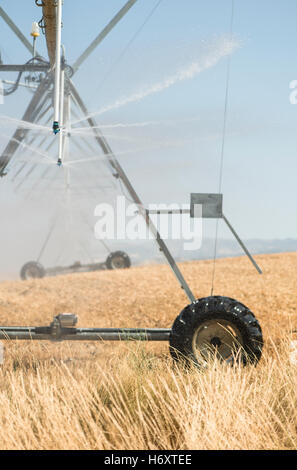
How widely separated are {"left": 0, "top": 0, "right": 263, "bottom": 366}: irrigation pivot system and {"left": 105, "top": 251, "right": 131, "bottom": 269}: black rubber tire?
34.6ft

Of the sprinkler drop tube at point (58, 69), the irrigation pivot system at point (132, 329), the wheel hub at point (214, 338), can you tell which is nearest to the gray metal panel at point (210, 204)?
the irrigation pivot system at point (132, 329)

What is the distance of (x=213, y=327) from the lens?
18.7 ft

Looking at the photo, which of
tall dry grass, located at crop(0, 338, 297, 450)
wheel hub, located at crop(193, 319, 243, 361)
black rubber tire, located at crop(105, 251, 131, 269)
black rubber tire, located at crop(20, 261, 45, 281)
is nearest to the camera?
tall dry grass, located at crop(0, 338, 297, 450)

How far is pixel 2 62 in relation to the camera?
7781 mm

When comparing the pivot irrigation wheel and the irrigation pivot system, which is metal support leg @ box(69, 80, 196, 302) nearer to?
the irrigation pivot system

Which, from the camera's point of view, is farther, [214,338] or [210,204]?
[210,204]

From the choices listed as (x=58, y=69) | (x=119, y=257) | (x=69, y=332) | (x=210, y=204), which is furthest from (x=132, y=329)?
(x=119, y=257)

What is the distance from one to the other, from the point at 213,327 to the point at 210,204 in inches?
69.5

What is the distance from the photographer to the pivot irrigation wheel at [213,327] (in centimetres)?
554

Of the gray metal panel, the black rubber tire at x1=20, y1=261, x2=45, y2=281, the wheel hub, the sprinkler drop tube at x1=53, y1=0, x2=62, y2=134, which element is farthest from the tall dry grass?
the black rubber tire at x1=20, y1=261, x2=45, y2=281

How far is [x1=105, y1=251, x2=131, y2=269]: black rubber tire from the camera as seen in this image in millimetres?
18328

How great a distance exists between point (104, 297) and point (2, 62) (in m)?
6.74

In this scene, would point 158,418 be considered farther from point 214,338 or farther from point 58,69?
point 58,69

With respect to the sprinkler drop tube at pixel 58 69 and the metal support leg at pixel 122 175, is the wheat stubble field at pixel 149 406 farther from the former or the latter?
the sprinkler drop tube at pixel 58 69
